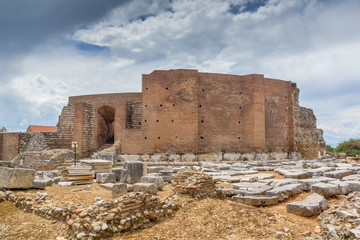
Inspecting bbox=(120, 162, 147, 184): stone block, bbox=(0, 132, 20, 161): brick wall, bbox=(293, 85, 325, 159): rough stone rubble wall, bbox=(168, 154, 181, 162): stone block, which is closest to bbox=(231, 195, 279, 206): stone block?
bbox=(120, 162, 147, 184): stone block

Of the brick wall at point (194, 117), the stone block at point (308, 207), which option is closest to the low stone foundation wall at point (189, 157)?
the brick wall at point (194, 117)

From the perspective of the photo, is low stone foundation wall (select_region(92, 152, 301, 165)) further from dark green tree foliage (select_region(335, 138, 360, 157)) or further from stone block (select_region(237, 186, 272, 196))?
dark green tree foliage (select_region(335, 138, 360, 157))

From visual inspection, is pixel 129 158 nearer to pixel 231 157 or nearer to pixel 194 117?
pixel 194 117

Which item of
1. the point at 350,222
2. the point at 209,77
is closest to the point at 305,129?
the point at 209,77

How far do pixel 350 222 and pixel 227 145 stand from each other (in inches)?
585

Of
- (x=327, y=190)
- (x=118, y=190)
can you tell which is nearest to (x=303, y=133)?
(x=327, y=190)

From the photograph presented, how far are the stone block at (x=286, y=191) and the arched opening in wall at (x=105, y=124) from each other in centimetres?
1810

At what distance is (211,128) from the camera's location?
19.2 meters

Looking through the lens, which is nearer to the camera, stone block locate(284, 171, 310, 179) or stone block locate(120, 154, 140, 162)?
stone block locate(284, 171, 310, 179)

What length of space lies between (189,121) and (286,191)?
11993mm

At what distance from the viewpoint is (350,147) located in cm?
3259

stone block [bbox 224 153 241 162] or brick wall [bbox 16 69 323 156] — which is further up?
brick wall [bbox 16 69 323 156]

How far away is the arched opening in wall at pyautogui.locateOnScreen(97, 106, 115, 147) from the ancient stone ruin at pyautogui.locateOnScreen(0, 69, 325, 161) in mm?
93

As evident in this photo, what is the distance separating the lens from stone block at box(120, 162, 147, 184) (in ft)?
32.3
